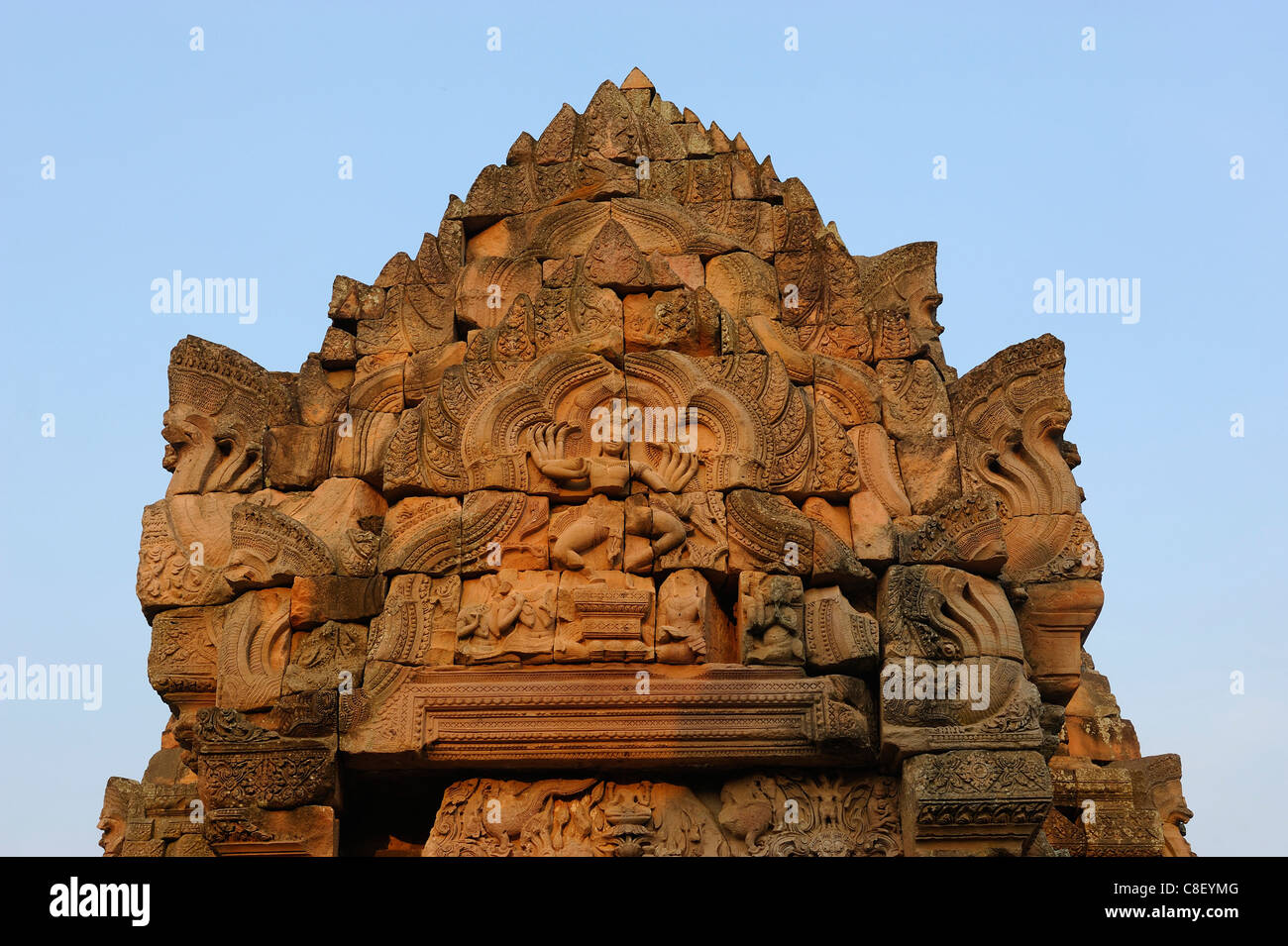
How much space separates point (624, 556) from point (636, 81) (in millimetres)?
4094

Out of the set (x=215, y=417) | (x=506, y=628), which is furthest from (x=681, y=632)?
(x=215, y=417)

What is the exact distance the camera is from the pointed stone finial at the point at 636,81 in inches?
534

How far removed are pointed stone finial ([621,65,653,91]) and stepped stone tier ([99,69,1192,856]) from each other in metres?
0.42

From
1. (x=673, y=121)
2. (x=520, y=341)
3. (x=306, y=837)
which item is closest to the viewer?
(x=306, y=837)

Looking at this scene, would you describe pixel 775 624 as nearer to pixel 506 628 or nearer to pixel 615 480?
pixel 615 480

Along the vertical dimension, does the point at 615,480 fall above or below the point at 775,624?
above

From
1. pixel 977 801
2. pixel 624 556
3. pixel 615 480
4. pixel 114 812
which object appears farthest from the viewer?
pixel 114 812

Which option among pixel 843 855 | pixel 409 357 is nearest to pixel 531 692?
pixel 843 855

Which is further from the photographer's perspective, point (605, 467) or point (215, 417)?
point (215, 417)

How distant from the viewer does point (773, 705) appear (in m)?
10.6

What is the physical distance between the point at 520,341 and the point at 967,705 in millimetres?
3443

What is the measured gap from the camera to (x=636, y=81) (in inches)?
535

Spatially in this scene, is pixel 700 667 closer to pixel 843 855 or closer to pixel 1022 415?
pixel 843 855

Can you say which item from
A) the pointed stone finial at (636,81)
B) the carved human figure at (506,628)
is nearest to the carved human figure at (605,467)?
the carved human figure at (506,628)
